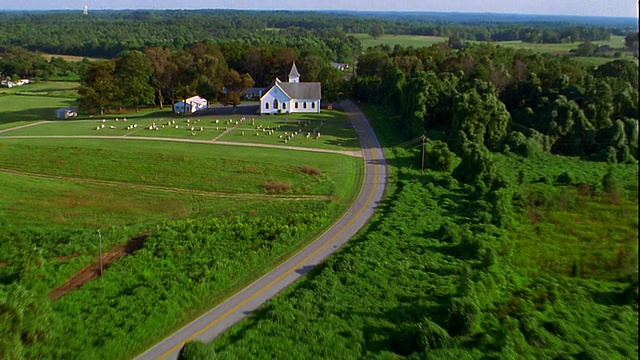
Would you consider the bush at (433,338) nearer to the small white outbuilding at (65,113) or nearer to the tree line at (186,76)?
the tree line at (186,76)

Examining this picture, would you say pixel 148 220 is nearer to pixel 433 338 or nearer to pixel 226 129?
pixel 433 338

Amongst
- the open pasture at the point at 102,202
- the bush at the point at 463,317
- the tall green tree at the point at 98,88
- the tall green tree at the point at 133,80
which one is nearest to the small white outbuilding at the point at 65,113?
the tall green tree at the point at 98,88

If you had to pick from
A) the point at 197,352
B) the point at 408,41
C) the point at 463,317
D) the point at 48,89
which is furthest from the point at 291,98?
the point at 408,41

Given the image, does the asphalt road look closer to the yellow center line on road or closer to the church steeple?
the yellow center line on road

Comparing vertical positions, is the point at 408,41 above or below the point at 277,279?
above

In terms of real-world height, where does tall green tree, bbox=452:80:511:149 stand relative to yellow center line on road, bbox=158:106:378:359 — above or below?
above

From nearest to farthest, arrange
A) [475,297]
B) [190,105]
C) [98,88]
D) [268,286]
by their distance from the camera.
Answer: [475,297] < [268,286] < [98,88] < [190,105]

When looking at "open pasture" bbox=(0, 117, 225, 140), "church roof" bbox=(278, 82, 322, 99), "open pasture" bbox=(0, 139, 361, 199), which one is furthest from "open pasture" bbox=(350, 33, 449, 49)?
"open pasture" bbox=(0, 139, 361, 199)
